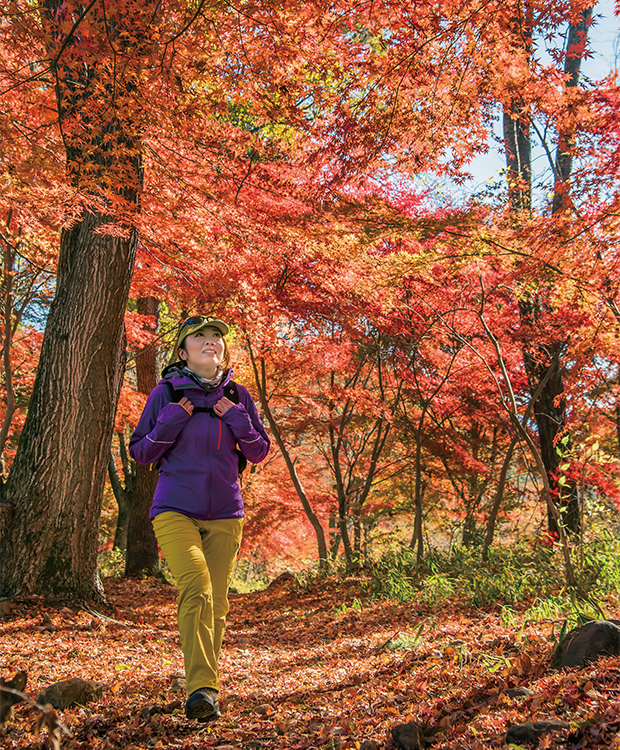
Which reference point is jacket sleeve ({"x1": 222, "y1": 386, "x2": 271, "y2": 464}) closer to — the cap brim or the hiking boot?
the cap brim

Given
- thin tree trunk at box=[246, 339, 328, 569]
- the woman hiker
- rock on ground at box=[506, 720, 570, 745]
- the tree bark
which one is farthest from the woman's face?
the tree bark

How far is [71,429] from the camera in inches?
188

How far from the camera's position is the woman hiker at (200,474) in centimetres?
246

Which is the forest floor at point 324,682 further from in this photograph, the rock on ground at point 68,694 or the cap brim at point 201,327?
the cap brim at point 201,327

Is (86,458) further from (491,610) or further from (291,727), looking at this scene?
(491,610)

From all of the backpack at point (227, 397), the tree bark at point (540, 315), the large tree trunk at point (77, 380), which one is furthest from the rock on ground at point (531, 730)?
the tree bark at point (540, 315)

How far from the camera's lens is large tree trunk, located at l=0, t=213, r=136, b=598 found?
4.62m

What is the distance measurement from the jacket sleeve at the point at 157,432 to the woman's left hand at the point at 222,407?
142 mm

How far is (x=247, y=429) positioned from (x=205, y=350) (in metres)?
0.49

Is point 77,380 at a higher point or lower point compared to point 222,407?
higher

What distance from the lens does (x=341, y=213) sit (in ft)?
22.5

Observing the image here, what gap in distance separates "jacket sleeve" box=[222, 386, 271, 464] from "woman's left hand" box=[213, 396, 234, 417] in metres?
0.02

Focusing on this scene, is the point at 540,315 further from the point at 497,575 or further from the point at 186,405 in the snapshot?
the point at 186,405

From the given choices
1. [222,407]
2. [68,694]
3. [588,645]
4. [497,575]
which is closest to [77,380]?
[222,407]
